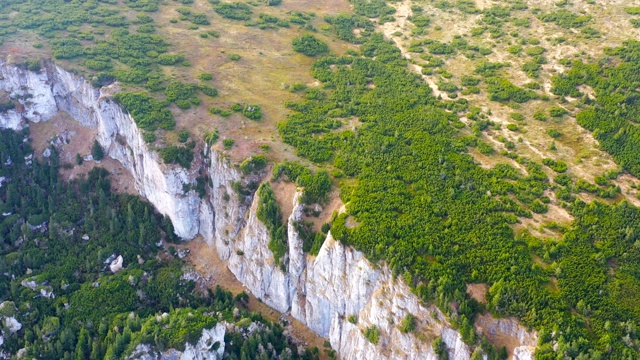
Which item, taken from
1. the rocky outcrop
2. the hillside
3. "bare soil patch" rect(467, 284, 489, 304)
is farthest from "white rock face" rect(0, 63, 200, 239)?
"bare soil patch" rect(467, 284, 489, 304)

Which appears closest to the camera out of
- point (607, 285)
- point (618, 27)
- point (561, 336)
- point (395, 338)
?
point (561, 336)

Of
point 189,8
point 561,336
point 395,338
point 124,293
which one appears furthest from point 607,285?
point 189,8

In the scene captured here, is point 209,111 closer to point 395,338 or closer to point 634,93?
point 395,338

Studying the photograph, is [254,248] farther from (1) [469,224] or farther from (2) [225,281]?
(1) [469,224]

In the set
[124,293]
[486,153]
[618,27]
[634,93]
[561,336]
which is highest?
[618,27]

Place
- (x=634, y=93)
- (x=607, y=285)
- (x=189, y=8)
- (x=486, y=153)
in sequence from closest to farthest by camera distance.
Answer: (x=607, y=285) < (x=486, y=153) < (x=634, y=93) < (x=189, y=8)

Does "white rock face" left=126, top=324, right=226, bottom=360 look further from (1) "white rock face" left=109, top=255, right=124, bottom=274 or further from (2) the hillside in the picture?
(1) "white rock face" left=109, top=255, right=124, bottom=274

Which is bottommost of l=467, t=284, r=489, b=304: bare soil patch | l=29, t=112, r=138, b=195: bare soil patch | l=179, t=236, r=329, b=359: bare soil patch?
l=179, t=236, r=329, b=359: bare soil patch
